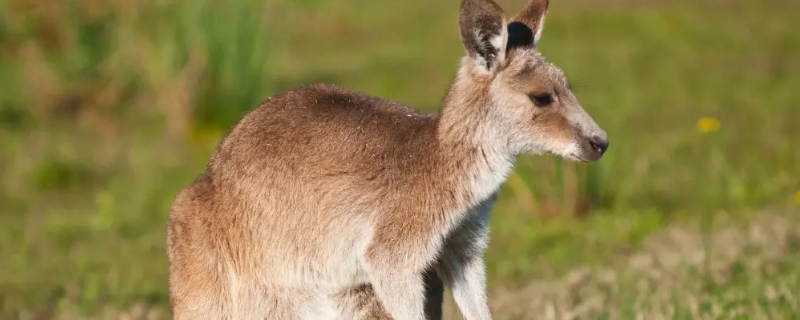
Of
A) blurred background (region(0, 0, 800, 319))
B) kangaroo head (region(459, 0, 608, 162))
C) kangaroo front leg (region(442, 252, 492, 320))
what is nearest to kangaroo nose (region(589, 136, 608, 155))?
kangaroo head (region(459, 0, 608, 162))

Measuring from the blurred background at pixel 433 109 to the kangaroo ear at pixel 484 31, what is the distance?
1805 millimetres

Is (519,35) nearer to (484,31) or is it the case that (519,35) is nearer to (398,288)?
(484,31)

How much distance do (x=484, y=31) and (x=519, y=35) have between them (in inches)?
8.0

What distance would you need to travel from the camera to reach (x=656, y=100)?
1253cm

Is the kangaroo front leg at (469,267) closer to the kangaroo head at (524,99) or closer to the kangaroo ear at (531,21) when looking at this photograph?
the kangaroo head at (524,99)

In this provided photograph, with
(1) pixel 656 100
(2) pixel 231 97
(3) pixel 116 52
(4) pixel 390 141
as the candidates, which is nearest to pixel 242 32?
(2) pixel 231 97

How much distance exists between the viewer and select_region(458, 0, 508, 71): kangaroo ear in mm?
4648

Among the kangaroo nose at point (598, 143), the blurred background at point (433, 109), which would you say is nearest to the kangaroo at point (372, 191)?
the kangaroo nose at point (598, 143)

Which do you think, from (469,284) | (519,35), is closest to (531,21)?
(519,35)

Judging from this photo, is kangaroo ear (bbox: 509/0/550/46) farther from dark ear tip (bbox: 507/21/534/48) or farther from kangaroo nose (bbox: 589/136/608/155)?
kangaroo nose (bbox: 589/136/608/155)

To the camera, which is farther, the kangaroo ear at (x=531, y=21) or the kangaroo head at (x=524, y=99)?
the kangaroo ear at (x=531, y=21)

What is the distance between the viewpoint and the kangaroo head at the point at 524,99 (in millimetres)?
4719

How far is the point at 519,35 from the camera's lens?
4.86 m

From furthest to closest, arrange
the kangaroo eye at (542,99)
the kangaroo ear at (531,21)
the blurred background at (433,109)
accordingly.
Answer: the blurred background at (433,109)
the kangaroo ear at (531,21)
the kangaroo eye at (542,99)
